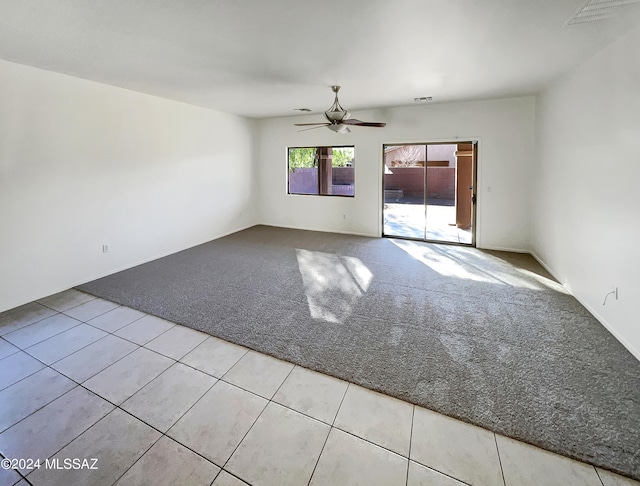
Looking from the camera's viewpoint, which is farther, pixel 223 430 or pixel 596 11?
pixel 596 11

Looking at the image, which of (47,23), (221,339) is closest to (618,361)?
(221,339)

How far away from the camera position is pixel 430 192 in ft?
25.4

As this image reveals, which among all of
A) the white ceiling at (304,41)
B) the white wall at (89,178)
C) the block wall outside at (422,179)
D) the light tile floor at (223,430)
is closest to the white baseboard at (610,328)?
the light tile floor at (223,430)

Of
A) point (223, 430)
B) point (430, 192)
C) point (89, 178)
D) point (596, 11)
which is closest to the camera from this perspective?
point (223, 430)

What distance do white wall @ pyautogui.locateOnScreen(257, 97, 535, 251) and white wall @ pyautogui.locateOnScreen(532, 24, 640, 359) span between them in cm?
95

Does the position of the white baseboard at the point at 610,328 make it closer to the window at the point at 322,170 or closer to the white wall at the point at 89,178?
the window at the point at 322,170

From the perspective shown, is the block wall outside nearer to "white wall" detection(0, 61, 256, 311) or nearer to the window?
the window

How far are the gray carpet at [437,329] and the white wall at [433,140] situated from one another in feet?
3.16

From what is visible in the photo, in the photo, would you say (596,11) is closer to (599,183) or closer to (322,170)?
(599,183)

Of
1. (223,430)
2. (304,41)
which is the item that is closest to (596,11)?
(304,41)

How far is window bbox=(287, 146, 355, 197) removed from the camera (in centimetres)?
686

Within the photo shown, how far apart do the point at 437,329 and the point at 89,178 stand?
482 centimetres

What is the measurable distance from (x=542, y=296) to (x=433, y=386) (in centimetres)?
236

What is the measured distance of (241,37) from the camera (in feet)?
9.05
